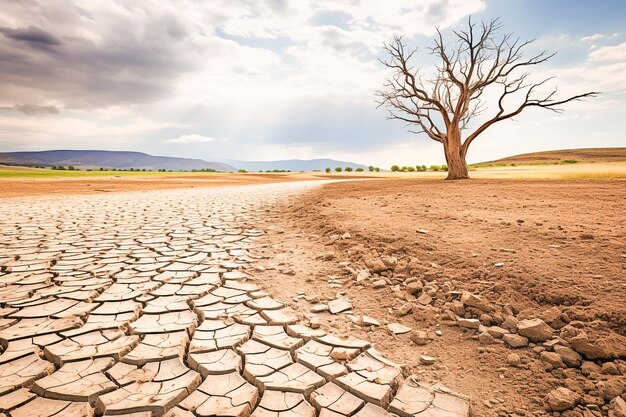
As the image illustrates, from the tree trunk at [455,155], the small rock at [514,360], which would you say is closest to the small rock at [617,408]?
the small rock at [514,360]

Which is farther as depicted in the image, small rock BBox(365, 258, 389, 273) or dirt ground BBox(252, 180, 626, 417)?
small rock BBox(365, 258, 389, 273)

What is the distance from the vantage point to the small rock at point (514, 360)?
67.6 inches

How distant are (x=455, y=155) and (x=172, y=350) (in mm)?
12974

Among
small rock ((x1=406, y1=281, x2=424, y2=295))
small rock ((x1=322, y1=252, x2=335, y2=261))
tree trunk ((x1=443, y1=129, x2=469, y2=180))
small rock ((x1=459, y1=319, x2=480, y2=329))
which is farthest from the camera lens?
tree trunk ((x1=443, y1=129, x2=469, y2=180))

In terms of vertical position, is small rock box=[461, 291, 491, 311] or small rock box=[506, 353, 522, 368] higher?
small rock box=[461, 291, 491, 311]

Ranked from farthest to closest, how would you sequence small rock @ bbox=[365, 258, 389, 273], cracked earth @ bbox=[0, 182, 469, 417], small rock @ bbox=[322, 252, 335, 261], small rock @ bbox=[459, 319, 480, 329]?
small rock @ bbox=[322, 252, 335, 261] < small rock @ bbox=[365, 258, 389, 273] < small rock @ bbox=[459, 319, 480, 329] < cracked earth @ bbox=[0, 182, 469, 417]

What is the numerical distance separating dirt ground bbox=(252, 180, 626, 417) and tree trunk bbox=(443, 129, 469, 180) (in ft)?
24.4

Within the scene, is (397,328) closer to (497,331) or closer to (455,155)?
(497,331)

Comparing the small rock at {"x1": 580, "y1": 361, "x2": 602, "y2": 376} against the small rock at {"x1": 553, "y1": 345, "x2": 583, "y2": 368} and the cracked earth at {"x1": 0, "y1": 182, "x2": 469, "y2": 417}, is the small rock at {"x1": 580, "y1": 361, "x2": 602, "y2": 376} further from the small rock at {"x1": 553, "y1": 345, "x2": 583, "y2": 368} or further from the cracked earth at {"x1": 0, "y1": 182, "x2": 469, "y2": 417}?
the cracked earth at {"x1": 0, "y1": 182, "x2": 469, "y2": 417}

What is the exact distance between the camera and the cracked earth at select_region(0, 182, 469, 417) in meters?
1.48

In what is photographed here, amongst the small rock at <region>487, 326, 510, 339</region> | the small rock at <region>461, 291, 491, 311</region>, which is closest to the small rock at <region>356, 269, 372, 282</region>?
the small rock at <region>461, 291, 491, 311</region>

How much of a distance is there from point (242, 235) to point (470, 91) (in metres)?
11.4

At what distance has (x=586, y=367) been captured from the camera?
162 cm

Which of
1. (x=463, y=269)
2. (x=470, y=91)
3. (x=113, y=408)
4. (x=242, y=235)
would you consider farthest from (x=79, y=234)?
(x=470, y=91)
